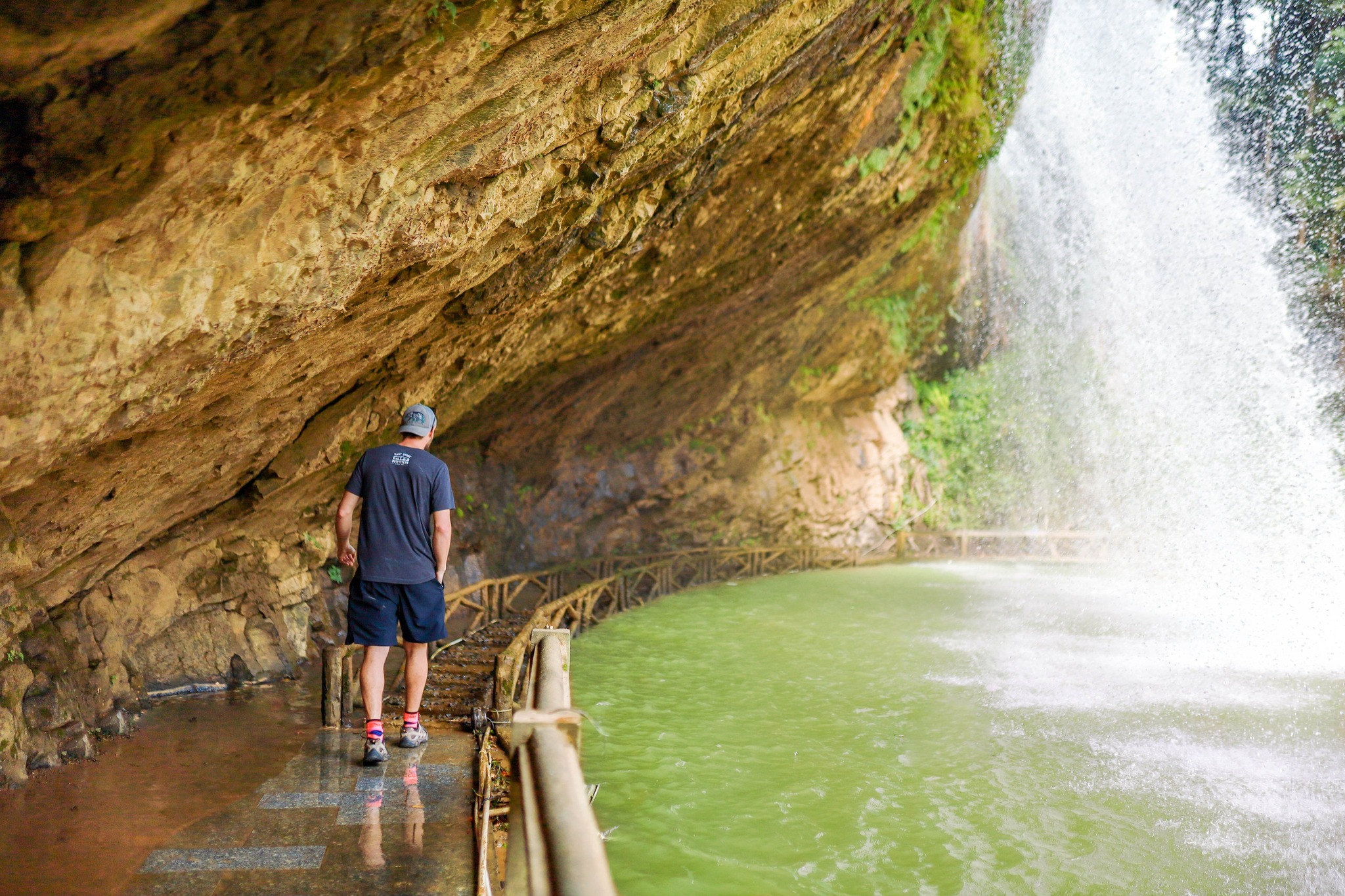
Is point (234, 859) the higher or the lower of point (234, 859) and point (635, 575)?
the higher

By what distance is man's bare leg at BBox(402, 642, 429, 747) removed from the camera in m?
4.84

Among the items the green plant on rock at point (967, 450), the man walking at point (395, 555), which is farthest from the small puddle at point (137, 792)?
the green plant on rock at point (967, 450)

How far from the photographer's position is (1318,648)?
10938mm

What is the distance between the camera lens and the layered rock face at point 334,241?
338 centimetres

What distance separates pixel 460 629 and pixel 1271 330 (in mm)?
17511

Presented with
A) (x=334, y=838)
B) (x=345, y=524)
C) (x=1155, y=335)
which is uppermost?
(x=1155, y=335)

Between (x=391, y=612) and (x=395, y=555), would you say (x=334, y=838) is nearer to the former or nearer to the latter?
(x=391, y=612)

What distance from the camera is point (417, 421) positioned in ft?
16.0

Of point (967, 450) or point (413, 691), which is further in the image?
point (967, 450)

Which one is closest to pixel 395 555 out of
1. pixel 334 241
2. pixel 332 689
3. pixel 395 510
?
pixel 395 510

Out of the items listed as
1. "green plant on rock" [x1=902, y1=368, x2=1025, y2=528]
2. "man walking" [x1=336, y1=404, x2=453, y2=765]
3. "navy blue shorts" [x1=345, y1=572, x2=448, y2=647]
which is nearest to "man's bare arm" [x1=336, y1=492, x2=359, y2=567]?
"man walking" [x1=336, y1=404, x2=453, y2=765]

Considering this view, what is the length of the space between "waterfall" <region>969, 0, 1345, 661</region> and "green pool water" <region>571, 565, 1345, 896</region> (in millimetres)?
6169

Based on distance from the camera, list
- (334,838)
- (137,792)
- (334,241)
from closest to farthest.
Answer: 1. (334,838)
2. (137,792)
3. (334,241)

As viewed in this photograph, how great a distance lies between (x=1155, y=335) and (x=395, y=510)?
21539mm
